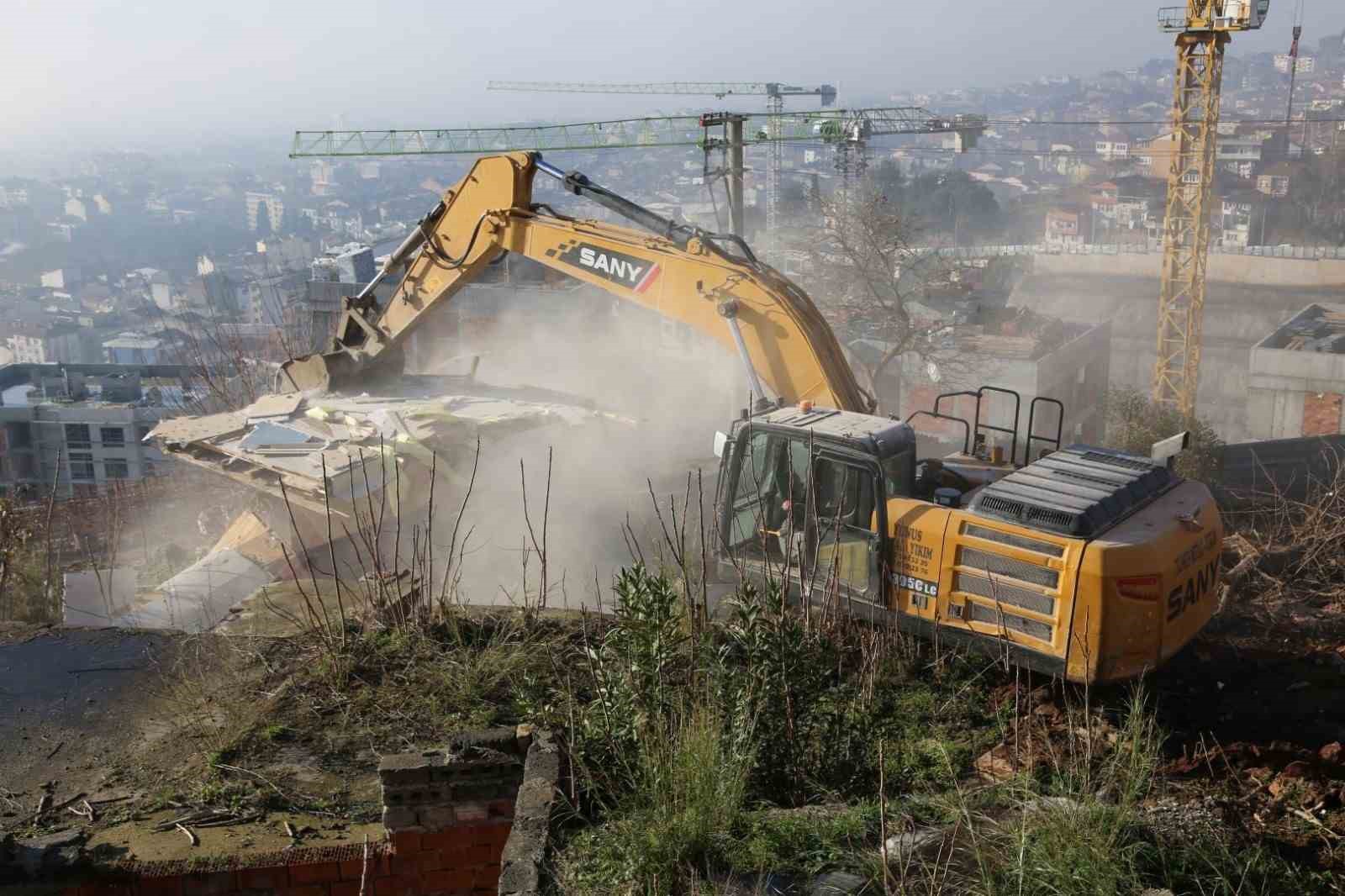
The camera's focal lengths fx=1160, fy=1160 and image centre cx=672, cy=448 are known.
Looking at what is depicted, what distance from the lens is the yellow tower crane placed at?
3136 centimetres

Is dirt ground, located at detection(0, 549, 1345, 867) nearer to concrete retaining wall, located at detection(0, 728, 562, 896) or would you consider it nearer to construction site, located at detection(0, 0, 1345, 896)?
construction site, located at detection(0, 0, 1345, 896)

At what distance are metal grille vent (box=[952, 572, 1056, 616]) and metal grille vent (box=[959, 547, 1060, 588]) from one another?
0.20 ft

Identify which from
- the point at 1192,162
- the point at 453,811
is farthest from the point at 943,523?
the point at 1192,162

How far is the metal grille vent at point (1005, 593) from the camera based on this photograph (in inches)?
251

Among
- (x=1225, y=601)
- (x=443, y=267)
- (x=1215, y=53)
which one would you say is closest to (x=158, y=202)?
(x=1215, y=53)

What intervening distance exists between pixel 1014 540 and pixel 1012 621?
1.54ft

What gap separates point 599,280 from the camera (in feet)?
37.5

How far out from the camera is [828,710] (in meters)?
5.47

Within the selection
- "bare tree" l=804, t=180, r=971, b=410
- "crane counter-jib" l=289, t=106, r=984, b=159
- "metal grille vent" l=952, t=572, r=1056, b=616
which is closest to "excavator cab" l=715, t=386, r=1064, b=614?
"metal grille vent" l=952, t=572, r=1056, b=616

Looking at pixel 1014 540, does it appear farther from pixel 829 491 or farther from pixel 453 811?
pixel 453 811

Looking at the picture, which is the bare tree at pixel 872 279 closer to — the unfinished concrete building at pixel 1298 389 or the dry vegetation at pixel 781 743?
the unfinished concrete building at pixel 1298 389

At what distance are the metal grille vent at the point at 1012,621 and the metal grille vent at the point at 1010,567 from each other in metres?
0.23

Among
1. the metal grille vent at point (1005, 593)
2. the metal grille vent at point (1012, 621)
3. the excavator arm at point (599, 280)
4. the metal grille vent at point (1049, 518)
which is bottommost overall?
the metal grille vent at point (1012, 621)

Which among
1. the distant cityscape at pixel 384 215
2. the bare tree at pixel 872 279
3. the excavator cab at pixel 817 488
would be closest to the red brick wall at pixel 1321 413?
the distant cityscape at pixel 384 215
